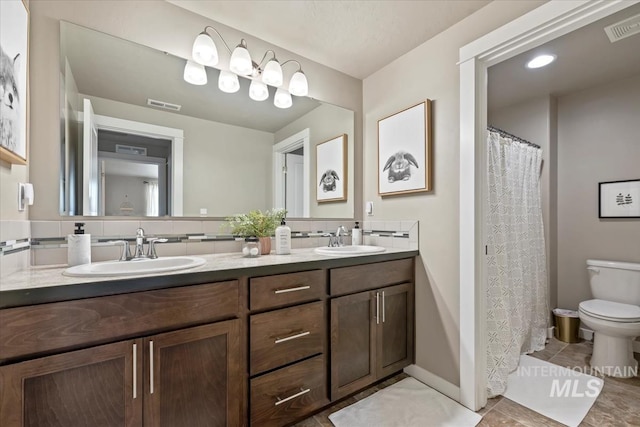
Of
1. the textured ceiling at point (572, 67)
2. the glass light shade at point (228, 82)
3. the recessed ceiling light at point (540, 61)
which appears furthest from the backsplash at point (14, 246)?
the recessed ceiling light at point (540, 61)

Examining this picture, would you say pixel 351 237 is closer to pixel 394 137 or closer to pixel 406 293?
pixel 406 293

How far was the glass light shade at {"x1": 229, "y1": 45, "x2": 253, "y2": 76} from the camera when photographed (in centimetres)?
173

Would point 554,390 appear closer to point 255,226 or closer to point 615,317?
point 615,317

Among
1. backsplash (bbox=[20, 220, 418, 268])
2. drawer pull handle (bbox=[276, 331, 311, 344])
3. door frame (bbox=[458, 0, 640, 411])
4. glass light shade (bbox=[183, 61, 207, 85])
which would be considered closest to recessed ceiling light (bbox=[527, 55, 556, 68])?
door frame (bbox=[458, 0, 640, 411])

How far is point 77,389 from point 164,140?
1221mm

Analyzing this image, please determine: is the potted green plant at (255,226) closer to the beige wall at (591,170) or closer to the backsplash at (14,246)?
the backsplash at (14,246)

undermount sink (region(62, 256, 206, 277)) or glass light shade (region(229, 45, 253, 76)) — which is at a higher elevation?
glass light shade (region(229, 45, 253, 76))

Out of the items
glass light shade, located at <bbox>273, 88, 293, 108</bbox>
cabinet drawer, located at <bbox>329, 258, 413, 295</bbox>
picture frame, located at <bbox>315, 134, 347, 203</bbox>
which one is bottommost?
cabinet drawer, located at <bbox>329, 258, 413, 295</bbox>

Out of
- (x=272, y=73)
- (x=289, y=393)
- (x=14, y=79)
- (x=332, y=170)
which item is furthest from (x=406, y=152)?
(x=14, y=79)

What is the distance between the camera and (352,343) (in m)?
1.62

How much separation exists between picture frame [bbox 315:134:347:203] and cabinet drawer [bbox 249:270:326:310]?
0.88 metres

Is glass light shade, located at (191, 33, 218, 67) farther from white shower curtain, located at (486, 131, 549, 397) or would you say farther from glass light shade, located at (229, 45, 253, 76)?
white shower curtain, located at (486, 131, 549, 397)

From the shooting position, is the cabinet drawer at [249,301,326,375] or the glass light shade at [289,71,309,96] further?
the glass light shade at [289,71,309,96]

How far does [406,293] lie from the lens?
1929 millimetres
